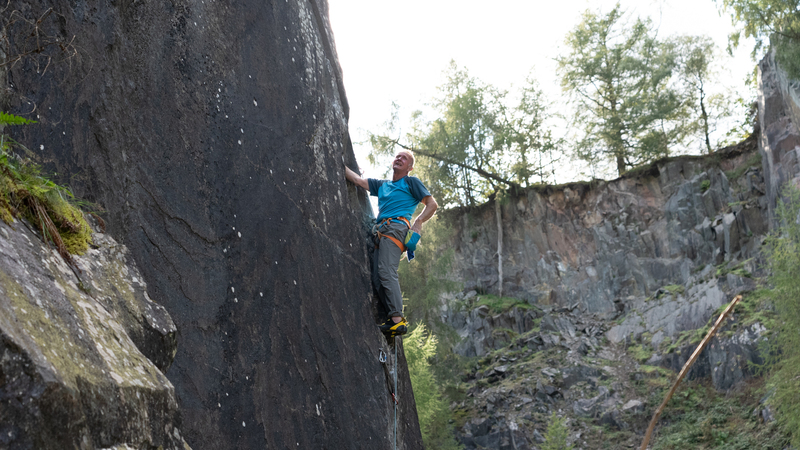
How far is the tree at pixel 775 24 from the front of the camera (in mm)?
12328

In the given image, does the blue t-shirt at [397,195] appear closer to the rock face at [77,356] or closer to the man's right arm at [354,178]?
the man's right arm at [354,178]

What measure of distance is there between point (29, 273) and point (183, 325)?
4.77 ft

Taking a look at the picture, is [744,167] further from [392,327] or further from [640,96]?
[392,327]

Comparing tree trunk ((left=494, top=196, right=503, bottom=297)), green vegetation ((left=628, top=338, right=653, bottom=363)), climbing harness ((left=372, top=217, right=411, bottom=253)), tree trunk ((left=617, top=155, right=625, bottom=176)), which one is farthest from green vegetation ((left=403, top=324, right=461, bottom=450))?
tree trunk ((left=617, top=155, right=625, bottom=176))

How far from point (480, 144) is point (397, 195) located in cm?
1841

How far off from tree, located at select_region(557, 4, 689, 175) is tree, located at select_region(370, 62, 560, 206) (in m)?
1.81

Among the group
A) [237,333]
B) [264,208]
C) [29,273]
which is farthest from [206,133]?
[29,273]

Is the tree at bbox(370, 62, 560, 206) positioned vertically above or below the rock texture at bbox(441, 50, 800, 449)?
above

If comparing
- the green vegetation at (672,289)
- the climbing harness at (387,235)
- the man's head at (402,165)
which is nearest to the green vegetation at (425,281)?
the green vegetation at (672,289)

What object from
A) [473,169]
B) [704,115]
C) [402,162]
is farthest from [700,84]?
[402,162]

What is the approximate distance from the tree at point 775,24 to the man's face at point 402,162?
11100 millimetres

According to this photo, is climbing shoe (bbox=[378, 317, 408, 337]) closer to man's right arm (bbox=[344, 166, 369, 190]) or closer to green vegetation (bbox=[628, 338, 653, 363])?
man's right arm (bbox=[344, 166, 369, 190])

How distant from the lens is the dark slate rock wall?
3191 mm

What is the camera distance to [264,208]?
13.2 ft
